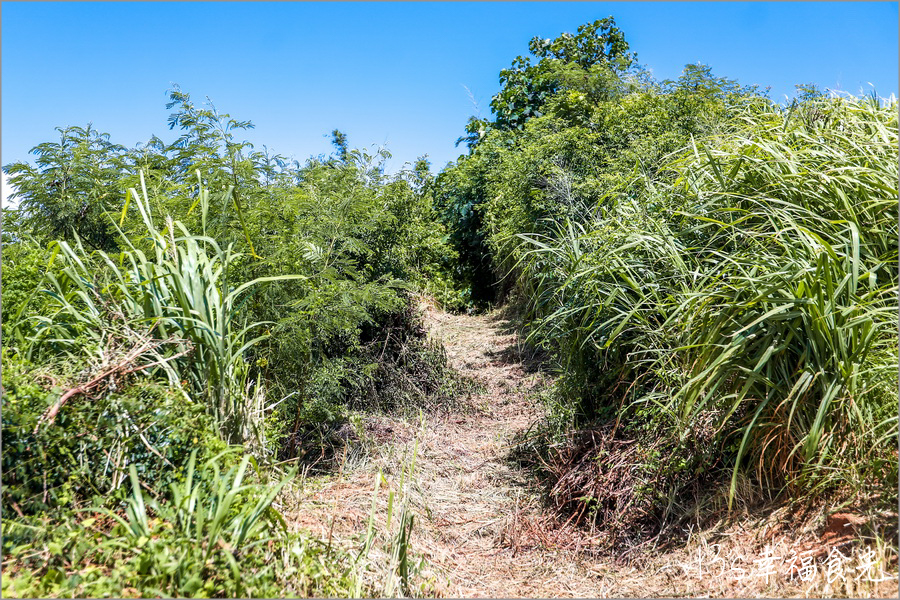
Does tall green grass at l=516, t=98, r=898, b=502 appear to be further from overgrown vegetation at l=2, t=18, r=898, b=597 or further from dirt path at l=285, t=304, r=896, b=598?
dirt path at l=285, t=304, r=896, b=598

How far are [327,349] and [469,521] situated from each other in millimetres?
1951

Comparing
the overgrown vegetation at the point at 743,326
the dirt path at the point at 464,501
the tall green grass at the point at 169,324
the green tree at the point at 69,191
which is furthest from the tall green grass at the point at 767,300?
the green tree at the point at 69,191

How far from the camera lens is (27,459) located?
8.14 feet

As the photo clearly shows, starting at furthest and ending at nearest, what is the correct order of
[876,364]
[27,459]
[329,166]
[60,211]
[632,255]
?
[329,166] < [60,211] < [632,255] < [876,364] < [27,459]

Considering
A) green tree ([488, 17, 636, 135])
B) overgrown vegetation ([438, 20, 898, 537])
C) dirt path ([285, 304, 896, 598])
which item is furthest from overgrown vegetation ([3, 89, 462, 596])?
green tree ([488, 17, 636, 135])

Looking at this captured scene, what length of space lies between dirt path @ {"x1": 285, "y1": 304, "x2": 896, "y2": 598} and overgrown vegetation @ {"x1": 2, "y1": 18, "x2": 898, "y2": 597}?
24 centimetres

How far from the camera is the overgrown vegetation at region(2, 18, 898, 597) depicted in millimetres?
2475

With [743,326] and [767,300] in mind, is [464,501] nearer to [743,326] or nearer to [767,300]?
[743,326]

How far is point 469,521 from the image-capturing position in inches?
163

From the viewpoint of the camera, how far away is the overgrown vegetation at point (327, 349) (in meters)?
2.47

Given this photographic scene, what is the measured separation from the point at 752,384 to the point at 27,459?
3.05m

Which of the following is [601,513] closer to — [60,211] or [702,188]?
[702,188]

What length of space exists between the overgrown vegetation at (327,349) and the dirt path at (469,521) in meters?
0.24

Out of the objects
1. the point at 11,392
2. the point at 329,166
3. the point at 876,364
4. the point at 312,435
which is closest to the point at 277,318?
the point at 312,435
